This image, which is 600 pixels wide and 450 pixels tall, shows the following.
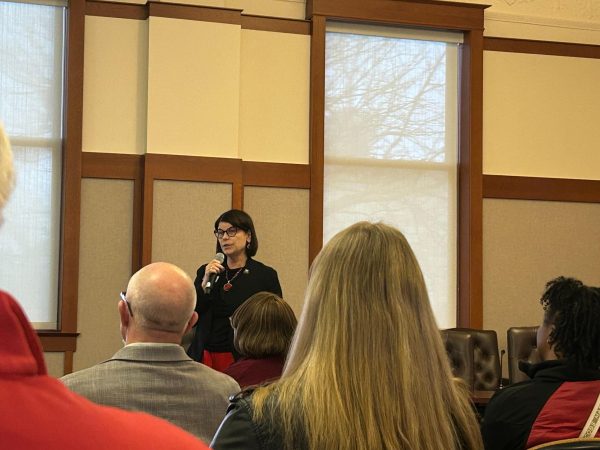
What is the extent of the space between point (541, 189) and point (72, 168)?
3.85 meters

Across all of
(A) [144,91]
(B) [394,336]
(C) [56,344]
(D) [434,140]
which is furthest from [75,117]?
(B) [394,336]

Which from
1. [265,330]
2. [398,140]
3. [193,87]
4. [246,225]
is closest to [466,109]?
[398,140]

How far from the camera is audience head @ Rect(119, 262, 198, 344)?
2934 mm

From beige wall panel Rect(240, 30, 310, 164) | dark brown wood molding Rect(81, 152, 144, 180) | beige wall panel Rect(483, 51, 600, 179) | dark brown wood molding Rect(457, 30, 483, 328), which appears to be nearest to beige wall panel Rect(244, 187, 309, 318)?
beige wall panel Rect(240, 30, 310, 164)

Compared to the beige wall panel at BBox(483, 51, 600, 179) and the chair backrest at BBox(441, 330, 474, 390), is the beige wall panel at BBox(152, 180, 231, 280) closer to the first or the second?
the chair backrest at BBox(441, 330, 474, 390)

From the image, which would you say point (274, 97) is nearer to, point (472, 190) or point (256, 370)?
point (472, 190)

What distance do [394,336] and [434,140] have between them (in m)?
6.53

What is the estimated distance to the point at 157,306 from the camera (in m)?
2.96

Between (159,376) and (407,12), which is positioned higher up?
(407,12)

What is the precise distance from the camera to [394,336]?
5.45 feet

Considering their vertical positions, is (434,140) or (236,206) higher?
(434,140)

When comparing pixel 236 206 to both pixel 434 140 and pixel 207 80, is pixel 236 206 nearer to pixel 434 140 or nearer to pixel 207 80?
pixel 207 80

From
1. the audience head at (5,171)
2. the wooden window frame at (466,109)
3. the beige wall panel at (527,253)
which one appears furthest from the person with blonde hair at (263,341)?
the beige wall panel at (527,253)

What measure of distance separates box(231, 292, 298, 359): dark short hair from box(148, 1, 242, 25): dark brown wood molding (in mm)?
4123
